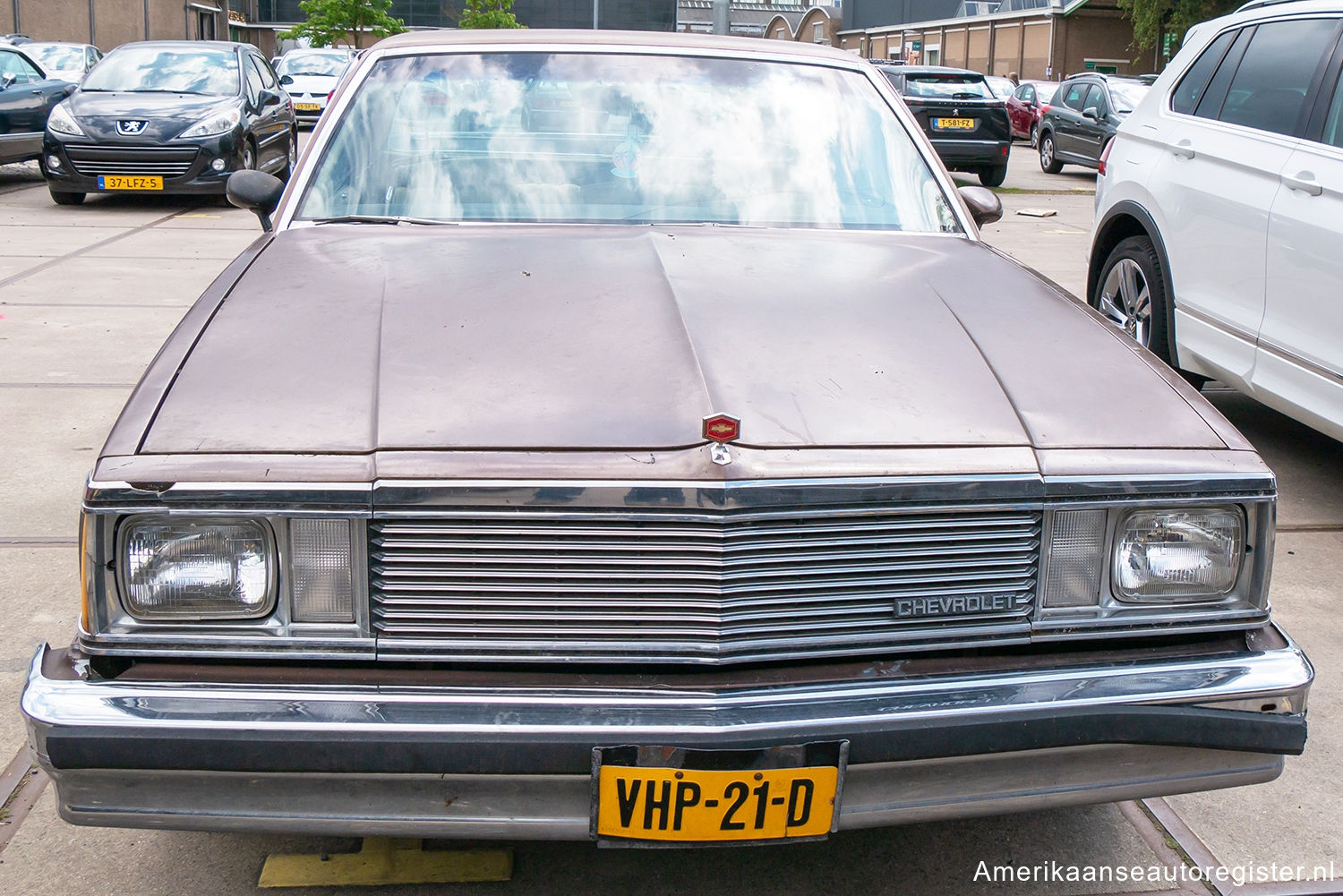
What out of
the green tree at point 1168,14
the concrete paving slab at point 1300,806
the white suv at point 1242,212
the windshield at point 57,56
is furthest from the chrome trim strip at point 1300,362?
the green tree at point 1168,14

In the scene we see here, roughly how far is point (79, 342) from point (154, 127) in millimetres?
5451

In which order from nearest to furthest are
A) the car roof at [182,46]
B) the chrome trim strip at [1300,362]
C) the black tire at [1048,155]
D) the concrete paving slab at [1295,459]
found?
the chrome trim strip at [1300,362]
the concrete paving slab at [1295,459]
the car roof at [182,46]
the black tire at [1048,155]

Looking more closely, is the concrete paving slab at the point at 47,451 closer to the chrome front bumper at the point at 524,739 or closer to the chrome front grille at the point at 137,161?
the chrome front bumper at the point at 524,739

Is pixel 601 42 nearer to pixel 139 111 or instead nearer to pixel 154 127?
pixel 154 127

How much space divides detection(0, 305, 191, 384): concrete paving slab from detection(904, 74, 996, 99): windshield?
35.3 ft

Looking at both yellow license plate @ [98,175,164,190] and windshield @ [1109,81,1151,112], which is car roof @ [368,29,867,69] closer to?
yellow license plate @ [98,175,164,190]

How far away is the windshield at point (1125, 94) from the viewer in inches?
620

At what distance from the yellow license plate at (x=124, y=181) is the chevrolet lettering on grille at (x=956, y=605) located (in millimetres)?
10847

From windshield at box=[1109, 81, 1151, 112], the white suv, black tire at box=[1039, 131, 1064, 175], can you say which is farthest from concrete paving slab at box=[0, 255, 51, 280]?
black tire at box=[1039, 131, 1064, 175]

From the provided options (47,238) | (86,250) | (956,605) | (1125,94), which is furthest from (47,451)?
(1125,94)

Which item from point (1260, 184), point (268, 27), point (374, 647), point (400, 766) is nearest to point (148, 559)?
point (374, 647)

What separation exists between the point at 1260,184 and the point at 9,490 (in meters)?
4.65

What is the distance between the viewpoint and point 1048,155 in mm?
18453

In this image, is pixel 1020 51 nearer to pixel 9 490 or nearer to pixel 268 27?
pixel 268 27
